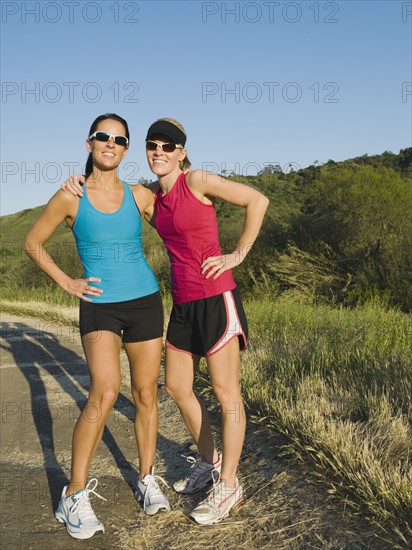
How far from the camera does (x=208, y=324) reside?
3469mm

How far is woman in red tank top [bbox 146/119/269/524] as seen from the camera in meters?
3.41

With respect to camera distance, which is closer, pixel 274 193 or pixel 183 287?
pixel 183 287

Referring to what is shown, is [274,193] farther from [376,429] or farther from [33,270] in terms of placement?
[376,429]

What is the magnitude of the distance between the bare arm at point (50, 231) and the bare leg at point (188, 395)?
2.04 ft

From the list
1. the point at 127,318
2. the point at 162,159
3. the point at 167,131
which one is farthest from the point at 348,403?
the point at 167,131

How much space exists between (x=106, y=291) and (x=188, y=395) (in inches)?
31.6

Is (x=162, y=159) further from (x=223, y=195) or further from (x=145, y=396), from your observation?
(x=145, y=396)

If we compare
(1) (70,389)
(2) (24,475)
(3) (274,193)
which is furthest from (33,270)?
(2) (24,475)

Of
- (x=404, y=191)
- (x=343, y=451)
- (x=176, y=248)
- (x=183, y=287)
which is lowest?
(x=343, y=451)

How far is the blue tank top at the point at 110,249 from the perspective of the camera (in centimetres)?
347

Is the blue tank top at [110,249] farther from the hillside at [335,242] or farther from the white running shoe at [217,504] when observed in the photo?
the hillside at [335,242]

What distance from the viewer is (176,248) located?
138 inches

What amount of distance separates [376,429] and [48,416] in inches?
117

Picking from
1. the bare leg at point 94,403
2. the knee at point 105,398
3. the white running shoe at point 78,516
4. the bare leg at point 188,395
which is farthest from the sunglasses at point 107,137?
the white running shoe at point 78,516
